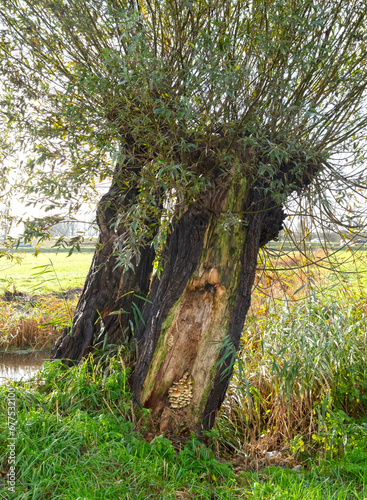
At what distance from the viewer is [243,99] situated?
2.68m

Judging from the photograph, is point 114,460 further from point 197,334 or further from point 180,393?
point 197,334

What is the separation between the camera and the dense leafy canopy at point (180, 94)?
227 centimetres

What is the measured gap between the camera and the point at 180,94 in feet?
8.45

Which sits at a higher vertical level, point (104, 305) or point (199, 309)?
point (199, 309)

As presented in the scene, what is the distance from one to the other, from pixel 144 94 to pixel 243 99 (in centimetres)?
A: 83

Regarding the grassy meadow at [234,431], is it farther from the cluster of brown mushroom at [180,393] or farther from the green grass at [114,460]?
the cluster of brown mushroom at [180,393]

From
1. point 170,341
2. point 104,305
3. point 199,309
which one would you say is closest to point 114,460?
point 170,341

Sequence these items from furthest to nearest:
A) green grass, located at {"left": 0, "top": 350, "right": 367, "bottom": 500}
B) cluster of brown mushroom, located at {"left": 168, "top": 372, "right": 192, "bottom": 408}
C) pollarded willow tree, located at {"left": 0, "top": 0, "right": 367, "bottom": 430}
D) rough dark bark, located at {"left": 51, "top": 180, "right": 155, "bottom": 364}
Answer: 1. rough dark bark, located at {"left": 51, "top": 180, "right": 155, "bottom": 364}
2. cluster of brown mushroom, located at {"left": 168, "top": 372, "right": 192, "bottom": 408}
3. pollarded willow tree, located at {"left": 0, "top": 0, "right": 367, "bottom": 430}
4. green grass, located at {"left": 0, "top": 350, "right": 367, "bottom": 500}

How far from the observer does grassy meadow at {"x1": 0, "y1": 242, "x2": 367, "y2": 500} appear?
217cm

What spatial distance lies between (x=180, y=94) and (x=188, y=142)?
0.32 metres

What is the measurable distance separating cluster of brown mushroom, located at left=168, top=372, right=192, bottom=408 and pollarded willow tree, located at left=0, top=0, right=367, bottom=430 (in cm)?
1

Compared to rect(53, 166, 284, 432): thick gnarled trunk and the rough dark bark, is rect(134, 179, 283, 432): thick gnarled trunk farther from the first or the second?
the rough dark bark

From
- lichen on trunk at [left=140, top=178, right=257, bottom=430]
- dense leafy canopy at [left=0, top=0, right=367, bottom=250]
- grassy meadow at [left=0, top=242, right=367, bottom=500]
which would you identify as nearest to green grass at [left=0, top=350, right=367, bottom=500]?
grassy meadow at [left=0, top=242, right=367, bottom=500]

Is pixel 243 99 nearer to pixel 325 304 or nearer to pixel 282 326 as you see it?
pixel 282 326
